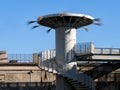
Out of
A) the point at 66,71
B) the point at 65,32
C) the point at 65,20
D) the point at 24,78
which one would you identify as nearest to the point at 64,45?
the point at 65,32

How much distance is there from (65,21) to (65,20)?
0.54ft

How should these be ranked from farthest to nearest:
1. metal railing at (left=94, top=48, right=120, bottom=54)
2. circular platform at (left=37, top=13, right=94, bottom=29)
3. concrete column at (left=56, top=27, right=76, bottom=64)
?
metal railing at (left=94, top=48, right=120, bottom=54) < concrete column at (left=56, top=27, right=76, bottom=64) < circular platform at (left=37, top=13, right=94, bottom=29)

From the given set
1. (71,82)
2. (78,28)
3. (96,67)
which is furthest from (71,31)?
(96,67)

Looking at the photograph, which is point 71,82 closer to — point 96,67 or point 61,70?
point 61,70

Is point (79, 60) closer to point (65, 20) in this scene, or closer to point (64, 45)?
point (64, 45)

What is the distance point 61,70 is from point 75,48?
324 centimetres

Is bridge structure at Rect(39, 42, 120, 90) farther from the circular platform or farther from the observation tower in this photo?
the circular platform

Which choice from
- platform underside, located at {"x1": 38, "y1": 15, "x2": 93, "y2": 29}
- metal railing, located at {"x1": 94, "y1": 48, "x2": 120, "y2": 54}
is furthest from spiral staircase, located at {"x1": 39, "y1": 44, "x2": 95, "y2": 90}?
platform underside, located at {"x1": 38, "y1": 15, "x2": 93, "y2": 29}

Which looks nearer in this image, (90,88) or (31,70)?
(90,88)

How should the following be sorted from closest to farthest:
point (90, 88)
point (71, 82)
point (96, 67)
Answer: point (90, 88) → point (71, 82) → point (96, 67)

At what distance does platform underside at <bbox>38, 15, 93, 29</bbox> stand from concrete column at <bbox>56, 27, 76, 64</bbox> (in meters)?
0.59

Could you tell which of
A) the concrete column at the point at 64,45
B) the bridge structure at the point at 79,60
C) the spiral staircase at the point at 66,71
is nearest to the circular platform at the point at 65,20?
the concrete column at the point at 64,45

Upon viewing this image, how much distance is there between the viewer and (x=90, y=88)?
49750mm

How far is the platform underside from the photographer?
174ft
